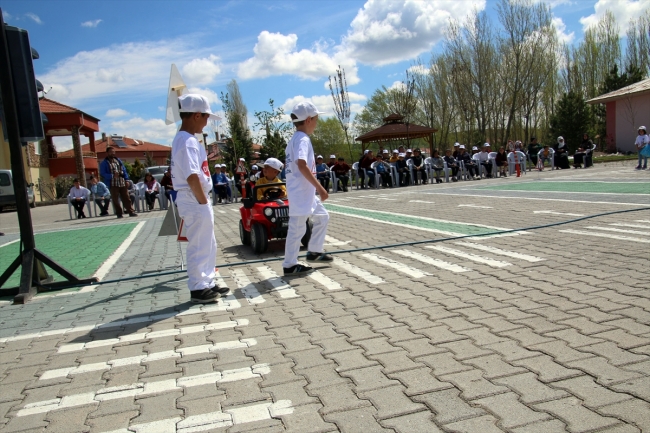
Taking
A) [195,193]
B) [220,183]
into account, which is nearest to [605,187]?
[195,193]

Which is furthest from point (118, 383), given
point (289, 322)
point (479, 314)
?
point (479, 314)

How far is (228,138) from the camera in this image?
3512 cm

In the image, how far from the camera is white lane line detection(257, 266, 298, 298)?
206 inches

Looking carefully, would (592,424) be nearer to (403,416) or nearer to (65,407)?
(403,416)

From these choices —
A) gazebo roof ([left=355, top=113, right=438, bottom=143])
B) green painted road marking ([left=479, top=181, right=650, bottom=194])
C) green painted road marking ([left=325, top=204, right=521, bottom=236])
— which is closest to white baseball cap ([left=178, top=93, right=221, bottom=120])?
green painted road marking ([left=325, top=204, right=521, bottom=236])

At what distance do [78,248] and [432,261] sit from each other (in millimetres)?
6952

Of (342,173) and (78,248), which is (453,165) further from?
(78,248)

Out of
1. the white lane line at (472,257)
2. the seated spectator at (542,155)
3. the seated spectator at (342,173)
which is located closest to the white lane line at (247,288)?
the white lane line at (472,257)

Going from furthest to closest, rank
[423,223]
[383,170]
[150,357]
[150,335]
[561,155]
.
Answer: [561,155], [383,170], [423,223], [150,335], [150,357]

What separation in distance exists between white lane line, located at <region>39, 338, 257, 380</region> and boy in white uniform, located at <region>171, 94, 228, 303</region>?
3.87 feet

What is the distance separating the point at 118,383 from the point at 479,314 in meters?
2.59

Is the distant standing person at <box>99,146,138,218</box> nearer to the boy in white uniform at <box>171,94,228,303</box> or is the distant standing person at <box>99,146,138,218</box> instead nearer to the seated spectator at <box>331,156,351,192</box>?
the seated spectator at <box>331,156,351,192</box>

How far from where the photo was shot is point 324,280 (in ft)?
18.7

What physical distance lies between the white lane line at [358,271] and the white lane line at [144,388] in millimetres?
2288
